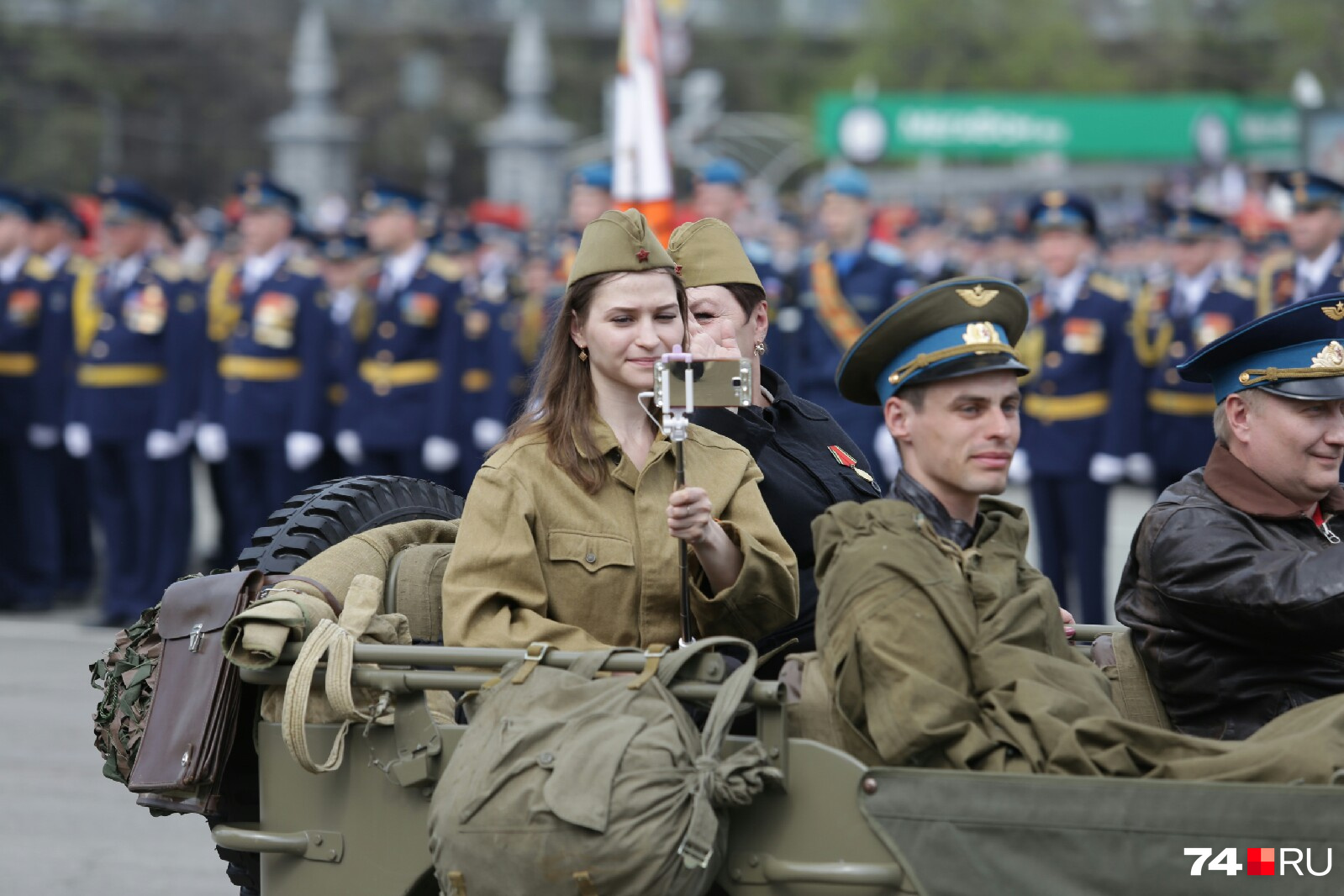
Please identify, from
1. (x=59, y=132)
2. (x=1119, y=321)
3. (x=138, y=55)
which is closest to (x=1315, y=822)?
(x=1119, y=321)

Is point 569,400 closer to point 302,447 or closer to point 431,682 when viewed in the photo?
point 431,682

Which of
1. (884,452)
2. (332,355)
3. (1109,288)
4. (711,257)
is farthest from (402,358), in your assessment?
(711,257)

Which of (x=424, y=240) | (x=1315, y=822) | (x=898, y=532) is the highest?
(x=424, y=240)

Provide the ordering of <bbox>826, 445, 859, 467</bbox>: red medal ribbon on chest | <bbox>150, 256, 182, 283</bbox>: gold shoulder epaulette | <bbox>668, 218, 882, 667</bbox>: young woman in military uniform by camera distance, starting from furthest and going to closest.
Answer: <bbox>150, 256, 182, 283</bbox>: gold shoulder epaulette < <bbox>826, 445, 859, 467</bbox>: red medal ribbon on chest < <bbox>668, 218, 882, 667</bbox>: young woman in military uniform

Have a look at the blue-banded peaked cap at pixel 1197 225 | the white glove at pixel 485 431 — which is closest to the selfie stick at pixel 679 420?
the white glove at pixel 485 431

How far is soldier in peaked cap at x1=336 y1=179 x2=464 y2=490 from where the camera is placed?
38.3 feet

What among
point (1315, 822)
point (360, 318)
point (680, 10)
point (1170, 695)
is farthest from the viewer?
point (680, 10)

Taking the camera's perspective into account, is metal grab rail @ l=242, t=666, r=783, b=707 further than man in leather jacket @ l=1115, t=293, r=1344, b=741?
No

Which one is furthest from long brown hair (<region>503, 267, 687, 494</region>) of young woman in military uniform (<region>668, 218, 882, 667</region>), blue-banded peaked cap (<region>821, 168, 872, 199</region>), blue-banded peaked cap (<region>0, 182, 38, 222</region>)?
blue-banded peaked cap (<region>0, 182, 38, 222</region>)

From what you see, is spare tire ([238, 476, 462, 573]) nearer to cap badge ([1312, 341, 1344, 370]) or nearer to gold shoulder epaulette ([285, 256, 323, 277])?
cap badge ([1312, 341, 1344, 370])

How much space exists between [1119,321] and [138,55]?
4333cm

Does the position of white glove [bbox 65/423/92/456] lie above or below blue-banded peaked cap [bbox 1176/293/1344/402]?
below

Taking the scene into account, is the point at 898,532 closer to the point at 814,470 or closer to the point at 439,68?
the point at 814,470

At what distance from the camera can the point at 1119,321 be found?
1022 cm
